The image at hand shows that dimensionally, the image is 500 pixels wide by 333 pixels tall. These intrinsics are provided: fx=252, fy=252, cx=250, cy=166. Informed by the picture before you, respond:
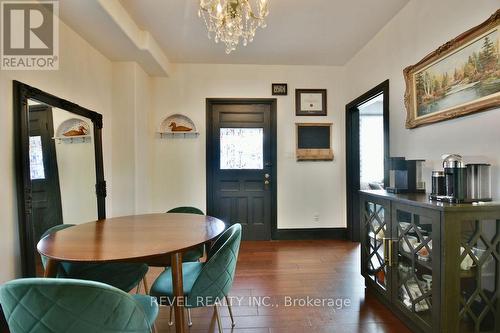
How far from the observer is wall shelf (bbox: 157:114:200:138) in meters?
3.69

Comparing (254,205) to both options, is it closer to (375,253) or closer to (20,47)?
(375,253)

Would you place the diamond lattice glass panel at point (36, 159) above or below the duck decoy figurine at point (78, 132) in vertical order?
below

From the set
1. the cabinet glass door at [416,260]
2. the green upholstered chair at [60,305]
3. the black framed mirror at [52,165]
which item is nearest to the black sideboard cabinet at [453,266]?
the cabinet glass door at [416,260]

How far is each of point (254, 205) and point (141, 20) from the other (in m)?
2.72

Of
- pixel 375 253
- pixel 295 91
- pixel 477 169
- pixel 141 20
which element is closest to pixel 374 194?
pixel 375 253

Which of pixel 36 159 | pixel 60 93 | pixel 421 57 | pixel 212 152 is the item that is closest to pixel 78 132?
pixel 60 93

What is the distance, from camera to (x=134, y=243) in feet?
4.38

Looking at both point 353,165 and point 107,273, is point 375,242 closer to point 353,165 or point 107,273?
point 353,165

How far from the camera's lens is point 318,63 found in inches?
148

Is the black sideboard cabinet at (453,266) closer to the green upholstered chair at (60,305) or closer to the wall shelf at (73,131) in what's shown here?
the green upholstered chair at (60,305)

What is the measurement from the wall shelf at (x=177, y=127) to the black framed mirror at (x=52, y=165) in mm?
968

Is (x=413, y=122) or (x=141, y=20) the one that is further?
(x=141, y=20)

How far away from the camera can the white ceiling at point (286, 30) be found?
2432mm

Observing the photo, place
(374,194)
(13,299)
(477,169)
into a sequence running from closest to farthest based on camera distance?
(13,299) → (477,169) → (374,194)
